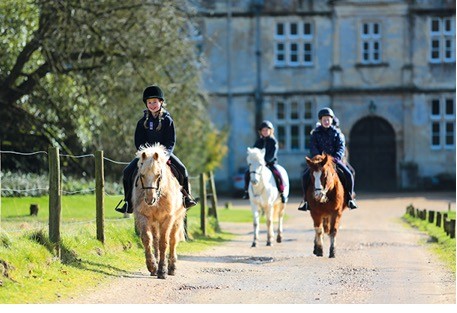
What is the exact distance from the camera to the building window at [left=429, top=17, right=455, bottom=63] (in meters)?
52.1

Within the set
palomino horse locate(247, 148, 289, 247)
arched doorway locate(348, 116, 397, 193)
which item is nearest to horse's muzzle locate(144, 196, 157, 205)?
palomino horse locate(247, 148, 289, 247)

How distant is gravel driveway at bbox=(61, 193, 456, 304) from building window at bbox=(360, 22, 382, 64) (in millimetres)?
27502

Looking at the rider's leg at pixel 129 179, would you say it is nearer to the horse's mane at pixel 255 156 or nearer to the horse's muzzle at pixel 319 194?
Result: the horse's muzzle at pixel 319 194

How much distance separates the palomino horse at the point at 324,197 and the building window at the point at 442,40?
3318cm

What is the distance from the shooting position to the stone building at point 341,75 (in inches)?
2048

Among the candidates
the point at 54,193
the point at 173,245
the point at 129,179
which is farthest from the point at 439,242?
the point at 54,193

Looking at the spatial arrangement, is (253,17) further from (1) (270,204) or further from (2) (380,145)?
(1) (270,204)

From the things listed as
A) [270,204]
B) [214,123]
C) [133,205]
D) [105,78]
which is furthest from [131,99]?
[214,123]

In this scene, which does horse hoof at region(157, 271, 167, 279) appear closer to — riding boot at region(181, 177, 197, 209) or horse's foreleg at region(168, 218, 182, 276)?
horse's foreleg at region(168, 218, 182, 276)

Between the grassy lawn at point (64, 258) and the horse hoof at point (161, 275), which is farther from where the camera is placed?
the horse hoof at point (161, 275)

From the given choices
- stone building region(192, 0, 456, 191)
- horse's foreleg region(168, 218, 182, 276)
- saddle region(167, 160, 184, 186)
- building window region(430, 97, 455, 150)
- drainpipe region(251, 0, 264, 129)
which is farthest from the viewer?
drainpipe region(251, 0, 264, 129)

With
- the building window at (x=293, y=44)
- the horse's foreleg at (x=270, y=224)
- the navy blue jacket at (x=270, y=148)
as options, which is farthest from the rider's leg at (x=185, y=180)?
the building window at (x=293, y=44)

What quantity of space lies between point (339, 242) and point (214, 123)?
96.5ft

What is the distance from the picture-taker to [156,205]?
15711mm
